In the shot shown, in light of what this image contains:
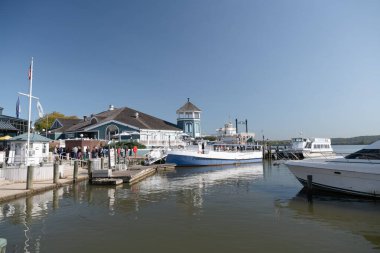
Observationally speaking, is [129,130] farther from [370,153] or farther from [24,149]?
[370,153]

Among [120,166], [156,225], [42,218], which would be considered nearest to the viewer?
[156,225]

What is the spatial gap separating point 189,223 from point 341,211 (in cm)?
682

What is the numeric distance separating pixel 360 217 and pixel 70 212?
38.8ft

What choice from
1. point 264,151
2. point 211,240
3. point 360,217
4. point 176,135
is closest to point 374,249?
point 360,217

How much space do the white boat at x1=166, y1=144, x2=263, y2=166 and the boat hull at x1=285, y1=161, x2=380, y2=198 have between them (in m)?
20.9

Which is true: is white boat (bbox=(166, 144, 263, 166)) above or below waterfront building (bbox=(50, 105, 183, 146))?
below

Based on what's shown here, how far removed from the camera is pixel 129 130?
42781 millimetres

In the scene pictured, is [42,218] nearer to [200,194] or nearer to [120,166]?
[200,194]

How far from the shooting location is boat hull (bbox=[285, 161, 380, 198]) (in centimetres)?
1510

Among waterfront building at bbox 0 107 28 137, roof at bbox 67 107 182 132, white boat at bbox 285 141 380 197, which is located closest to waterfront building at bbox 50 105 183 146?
roof at bbox 67 107 182 132

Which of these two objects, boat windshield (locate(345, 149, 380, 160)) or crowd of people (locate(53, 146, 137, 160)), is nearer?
boat windshield (locate(345, 149, 380, 160))

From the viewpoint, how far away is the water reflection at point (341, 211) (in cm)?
1060

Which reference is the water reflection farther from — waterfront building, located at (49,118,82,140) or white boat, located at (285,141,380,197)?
waterfront building, located at (49,118,82,140)

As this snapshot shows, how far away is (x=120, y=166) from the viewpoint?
27.0 metres
